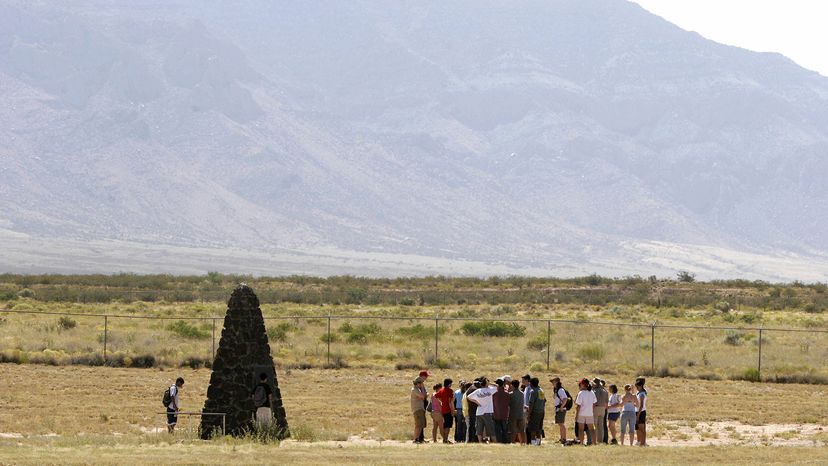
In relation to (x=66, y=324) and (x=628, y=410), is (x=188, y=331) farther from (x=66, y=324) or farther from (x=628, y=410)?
(x=628, y=410)

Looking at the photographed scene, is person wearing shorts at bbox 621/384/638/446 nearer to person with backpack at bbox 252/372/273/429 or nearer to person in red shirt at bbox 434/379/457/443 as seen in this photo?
person in red shirt at bbox 434/379/457/443

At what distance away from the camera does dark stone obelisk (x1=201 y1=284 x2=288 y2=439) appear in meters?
26.0

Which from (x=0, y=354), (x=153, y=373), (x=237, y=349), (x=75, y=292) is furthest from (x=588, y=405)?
(x=75, y=292)

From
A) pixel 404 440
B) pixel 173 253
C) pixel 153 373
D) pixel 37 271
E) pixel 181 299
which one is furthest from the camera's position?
pixel 173 253

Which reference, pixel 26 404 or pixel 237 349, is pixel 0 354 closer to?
pixel 26 404

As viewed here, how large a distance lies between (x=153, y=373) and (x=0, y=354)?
A: 5182 millimetres

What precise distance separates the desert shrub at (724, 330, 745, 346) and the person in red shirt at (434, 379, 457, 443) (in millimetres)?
23699

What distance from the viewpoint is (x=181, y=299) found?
243ft

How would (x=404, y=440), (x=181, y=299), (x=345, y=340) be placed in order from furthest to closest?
(x=181, y=299), (x=345, y=340), (x=404, y=440)

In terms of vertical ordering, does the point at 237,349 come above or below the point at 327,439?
above

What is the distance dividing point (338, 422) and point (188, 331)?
1933cm

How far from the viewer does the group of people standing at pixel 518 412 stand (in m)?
26.6

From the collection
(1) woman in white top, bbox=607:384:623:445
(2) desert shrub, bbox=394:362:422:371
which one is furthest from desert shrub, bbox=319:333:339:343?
(1) woman in white top, bbox=607:384:623:445

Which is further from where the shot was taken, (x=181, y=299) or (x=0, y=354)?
(x=181, y=299)
